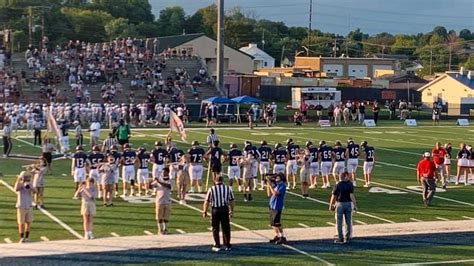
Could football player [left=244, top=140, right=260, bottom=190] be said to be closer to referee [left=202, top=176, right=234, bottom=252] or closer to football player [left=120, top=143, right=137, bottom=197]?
football player [left=120, top=143, right=137, bottom=197]

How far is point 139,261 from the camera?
14.3 m

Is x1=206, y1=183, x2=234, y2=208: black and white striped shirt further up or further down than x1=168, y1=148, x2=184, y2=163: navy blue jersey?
further down

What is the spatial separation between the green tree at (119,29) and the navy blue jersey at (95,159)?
73.3 meters

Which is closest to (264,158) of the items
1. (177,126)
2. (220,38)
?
(177,126)

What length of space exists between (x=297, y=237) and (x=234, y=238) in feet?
4.14

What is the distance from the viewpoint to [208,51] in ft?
248

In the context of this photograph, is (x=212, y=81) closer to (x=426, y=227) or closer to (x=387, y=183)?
(x=387, y=183)

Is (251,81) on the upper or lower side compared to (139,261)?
upper

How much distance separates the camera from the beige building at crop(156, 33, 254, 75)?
74500mm

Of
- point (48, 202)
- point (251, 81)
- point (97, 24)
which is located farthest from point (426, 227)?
point (97, 24)

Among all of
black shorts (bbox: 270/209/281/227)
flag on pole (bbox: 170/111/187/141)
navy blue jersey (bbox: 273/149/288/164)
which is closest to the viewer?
black shorts (bbox: 270/209/281/227)

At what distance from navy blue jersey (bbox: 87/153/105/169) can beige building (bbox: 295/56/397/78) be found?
74678 millimetres

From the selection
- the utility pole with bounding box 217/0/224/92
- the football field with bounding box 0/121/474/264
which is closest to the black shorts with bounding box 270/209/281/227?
the football field with bounding box 0/121/474/264

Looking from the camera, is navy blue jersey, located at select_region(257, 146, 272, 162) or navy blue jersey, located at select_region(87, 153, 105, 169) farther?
navy blue jersey, located at select_region(257, 146, 272, 162)
